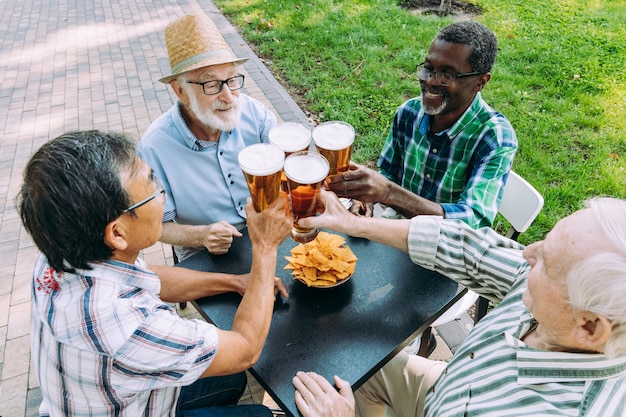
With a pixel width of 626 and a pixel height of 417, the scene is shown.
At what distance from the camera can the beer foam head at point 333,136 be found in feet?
6.26

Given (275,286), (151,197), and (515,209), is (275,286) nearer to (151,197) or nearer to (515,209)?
(151,197)

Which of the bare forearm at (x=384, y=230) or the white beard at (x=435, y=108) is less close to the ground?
the white beard at (x=435, y=108)

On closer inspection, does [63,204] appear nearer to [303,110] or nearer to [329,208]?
[329,208]

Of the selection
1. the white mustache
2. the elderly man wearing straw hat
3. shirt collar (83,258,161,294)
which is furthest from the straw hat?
shirt collar (83,258,161,294)

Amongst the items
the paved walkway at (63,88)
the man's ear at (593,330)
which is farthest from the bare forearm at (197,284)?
the paved walkway at (63,88)

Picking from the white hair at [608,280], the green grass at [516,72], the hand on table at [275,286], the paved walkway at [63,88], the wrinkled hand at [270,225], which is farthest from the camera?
the green grass at [516,72]

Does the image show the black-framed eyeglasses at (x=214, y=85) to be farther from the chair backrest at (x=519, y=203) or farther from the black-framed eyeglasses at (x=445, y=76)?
the chair backrest at (x=519, y=203)

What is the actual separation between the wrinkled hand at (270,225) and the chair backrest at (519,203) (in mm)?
1423

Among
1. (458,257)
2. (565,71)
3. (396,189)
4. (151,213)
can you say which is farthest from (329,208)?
(565,71)

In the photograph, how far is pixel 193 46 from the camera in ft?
7.95

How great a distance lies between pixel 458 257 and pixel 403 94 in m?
4.11

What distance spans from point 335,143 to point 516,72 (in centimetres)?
496

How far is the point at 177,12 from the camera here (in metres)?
8.62

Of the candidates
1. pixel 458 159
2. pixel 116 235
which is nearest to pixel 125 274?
pixel 116 235
